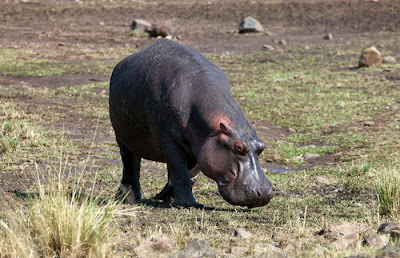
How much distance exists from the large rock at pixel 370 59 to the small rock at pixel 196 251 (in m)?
13.1

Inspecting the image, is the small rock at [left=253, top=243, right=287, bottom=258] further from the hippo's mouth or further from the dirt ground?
the dirt ground

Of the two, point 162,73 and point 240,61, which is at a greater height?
point 162,73

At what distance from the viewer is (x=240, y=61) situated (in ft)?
64.1

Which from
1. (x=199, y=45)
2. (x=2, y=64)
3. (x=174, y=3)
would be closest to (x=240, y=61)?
(x=199, y=45)

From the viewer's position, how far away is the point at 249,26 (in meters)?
24.2

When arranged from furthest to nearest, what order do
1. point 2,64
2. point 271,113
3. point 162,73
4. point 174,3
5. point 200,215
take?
point 174,3 < point 2,64 < point 271,113 < point 162,73 < point 200,215

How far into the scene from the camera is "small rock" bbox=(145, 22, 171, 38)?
23547mm

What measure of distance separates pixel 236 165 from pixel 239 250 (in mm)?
1504

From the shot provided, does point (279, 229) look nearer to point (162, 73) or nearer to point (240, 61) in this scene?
point (162, 73)

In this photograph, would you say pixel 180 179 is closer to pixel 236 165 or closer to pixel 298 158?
pixel 236 165

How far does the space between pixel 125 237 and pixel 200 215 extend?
3.49 ft

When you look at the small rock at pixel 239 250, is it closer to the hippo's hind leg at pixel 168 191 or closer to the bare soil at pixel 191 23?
the hippo's hind leg at pixel 168 191

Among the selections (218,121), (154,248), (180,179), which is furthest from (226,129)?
(154,248)

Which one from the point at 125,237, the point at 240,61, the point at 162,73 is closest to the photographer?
the point at 125,237
